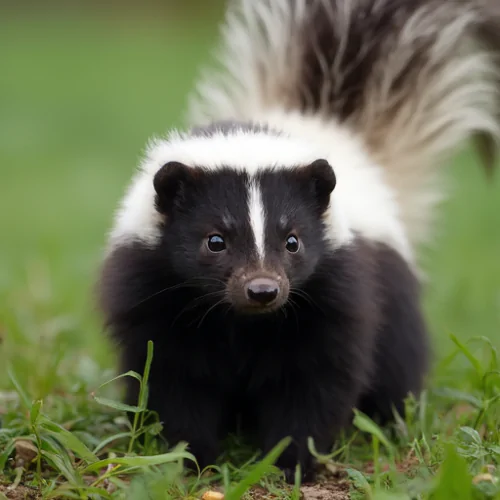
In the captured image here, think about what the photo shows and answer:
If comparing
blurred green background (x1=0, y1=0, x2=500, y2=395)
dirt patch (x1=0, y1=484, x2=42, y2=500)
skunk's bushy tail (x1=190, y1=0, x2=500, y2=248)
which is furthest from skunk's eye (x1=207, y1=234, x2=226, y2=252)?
skunk's bushy tail (x1=190, y1=0, x2=500, y2=248)

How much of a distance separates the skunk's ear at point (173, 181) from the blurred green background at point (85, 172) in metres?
0.93

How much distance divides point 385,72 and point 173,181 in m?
2.42

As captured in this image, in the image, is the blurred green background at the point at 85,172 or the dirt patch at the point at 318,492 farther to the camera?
the blurred green background at the point at 85,172

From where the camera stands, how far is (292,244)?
441 centimetres

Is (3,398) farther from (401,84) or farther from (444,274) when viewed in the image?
(444,274)

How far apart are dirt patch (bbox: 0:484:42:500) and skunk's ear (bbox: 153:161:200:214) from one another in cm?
Result: 141

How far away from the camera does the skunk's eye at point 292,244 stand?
439 cm

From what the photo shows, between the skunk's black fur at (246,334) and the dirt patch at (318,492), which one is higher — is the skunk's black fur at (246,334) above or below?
above

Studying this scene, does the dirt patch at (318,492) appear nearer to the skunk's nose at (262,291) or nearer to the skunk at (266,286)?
the skunk at (266,286)

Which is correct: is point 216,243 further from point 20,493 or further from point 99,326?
point 20,493

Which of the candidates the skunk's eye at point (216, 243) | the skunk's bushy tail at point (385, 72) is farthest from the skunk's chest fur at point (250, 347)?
the skunk's bushy tail at point (385, 72)

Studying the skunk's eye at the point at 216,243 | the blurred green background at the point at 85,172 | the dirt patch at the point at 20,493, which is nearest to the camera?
the dirt patch at the point at 20,493

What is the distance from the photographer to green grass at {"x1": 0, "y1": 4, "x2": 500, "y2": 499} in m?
3.91

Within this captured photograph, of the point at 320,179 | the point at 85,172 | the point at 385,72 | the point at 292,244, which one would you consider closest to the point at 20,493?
the point at 292,244
